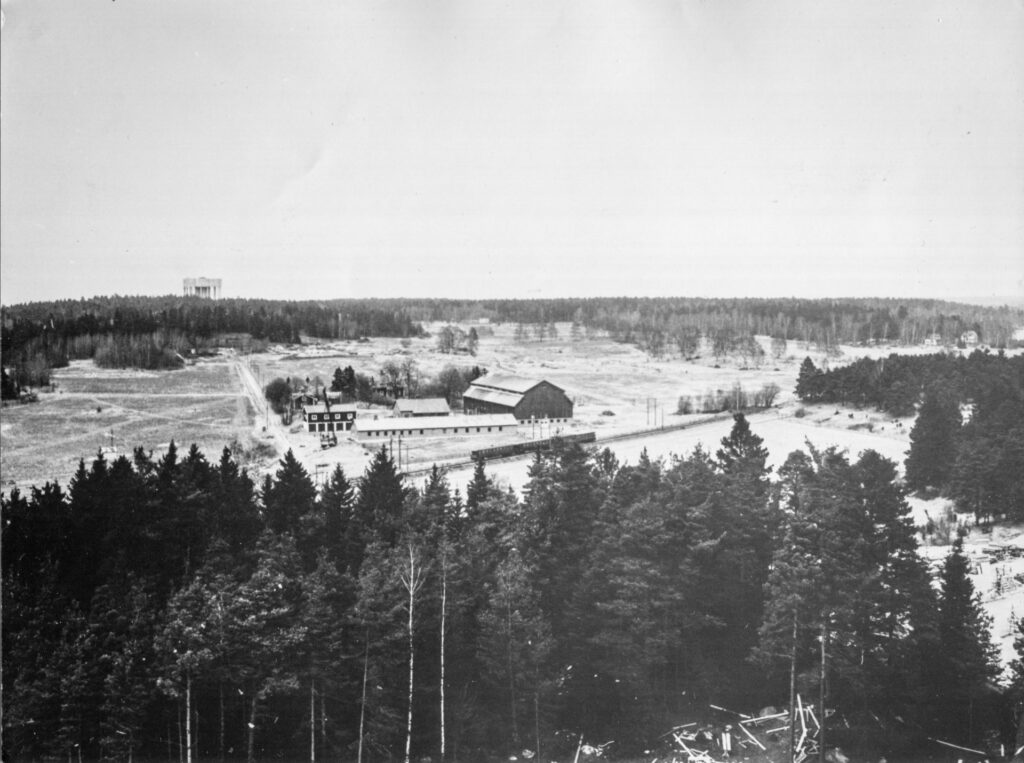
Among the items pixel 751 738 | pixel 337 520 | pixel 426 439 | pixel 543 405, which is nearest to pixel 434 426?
pixel 426 439

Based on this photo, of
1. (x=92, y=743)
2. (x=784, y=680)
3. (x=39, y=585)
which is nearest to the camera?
(x=92, y=743)

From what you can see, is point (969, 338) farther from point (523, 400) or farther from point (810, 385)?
point (523, 400)

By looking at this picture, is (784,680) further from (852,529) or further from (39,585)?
(39,585)

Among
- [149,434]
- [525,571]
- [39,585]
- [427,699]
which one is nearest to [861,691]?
[525,571]

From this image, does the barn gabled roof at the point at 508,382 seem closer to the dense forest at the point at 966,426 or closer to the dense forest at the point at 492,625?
the dense forest at the point at 966,426

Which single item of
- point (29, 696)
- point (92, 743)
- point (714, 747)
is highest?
point (29, 696)

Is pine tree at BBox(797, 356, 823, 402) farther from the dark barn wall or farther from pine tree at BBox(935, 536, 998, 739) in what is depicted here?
pine tree at BBox(935, 536, 998, 739)

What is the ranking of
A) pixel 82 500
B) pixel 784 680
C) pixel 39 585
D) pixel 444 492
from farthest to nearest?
1. pixel 444 492
2. pixel 82 500
3. pixel 784 680
4. pixel 39 585
